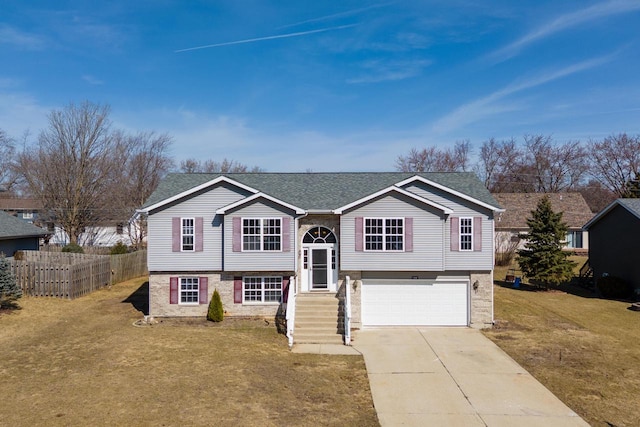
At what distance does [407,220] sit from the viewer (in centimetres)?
1984

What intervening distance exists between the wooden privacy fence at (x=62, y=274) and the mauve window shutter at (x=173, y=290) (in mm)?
7201

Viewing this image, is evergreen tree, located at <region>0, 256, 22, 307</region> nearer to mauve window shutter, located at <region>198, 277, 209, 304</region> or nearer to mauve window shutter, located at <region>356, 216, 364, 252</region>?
mauve window shutter, located at <region>198, 277, 209, 304</region>

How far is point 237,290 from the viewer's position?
20.1m

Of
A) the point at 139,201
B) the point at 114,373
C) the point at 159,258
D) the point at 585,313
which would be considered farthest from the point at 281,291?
the point at 139,201

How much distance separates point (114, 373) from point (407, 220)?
42.0ft

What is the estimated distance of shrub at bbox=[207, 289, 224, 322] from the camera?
1938 cm

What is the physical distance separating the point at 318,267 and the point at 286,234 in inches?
93.2

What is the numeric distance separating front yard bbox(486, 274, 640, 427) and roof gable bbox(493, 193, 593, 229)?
66.1 feet

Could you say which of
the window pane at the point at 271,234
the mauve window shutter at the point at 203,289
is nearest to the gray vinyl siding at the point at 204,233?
the mauve window shutter at the point at 203,289

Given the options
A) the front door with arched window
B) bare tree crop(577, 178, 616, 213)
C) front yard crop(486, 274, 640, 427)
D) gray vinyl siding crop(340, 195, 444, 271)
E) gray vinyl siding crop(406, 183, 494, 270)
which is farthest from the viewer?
bare tree crop(577, 178, 616, 213)

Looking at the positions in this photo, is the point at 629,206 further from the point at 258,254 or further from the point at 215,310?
the point at 215,310

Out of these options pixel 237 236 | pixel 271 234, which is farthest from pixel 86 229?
pixel 271 234

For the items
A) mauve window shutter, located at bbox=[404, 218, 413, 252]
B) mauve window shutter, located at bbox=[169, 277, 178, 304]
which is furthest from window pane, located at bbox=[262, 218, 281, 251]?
mauve window shutter, located at bbox=[404, 218, 413, 252]

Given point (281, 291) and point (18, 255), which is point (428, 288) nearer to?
→ point (281, 291)
